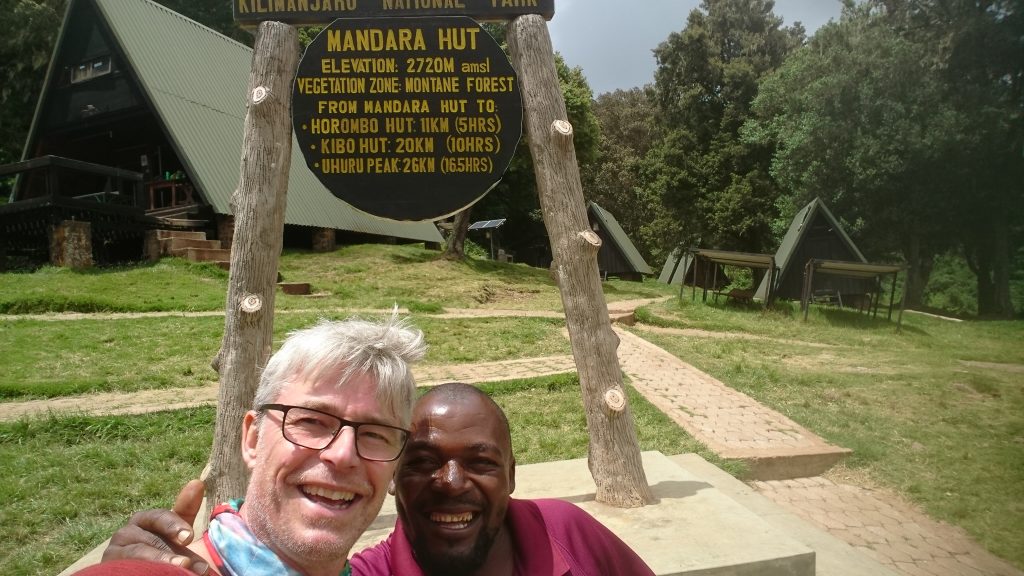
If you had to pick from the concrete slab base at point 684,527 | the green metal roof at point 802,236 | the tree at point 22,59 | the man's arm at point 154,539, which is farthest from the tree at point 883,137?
the tree at point 22,59

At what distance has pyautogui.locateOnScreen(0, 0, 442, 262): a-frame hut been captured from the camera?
14.8 m

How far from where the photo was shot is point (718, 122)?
25.0 metres

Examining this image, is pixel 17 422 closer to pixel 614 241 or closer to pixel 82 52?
pixel 82 52

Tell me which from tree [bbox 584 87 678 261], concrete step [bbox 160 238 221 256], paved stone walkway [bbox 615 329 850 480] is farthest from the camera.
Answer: tree [bbox 584 87 678 261]

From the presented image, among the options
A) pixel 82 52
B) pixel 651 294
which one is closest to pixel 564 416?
pixel 651 294

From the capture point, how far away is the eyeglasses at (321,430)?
4.58ft

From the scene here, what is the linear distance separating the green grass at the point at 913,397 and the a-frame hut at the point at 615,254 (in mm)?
16103

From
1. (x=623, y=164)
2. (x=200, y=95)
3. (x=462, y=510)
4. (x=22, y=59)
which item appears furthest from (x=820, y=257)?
(x=22, y=59)

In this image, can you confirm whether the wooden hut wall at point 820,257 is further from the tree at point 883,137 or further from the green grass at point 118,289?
the green grass at point 118,289

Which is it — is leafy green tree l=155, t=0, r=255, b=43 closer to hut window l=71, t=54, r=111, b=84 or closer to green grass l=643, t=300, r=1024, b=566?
hut window l=71, t=54, r=111, b=84

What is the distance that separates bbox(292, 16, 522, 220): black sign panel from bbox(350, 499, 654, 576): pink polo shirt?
2.09m

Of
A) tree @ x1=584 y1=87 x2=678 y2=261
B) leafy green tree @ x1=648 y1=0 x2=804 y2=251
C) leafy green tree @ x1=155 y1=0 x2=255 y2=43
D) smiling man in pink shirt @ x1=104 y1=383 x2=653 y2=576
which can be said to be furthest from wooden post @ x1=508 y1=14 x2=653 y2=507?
tree @ x1=584 y1=87 x2=678 y2=261

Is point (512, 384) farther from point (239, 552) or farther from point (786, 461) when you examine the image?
point (239, 552)

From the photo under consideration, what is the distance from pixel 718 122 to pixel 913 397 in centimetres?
1891
